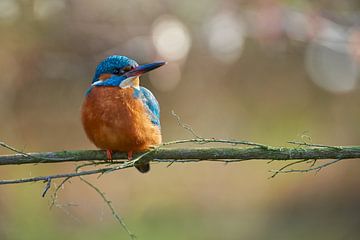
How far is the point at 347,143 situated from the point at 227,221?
213 centimetres

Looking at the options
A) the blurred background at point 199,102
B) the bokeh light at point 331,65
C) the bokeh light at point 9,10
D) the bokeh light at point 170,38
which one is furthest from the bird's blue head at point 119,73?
the bokeh light at point 331,65

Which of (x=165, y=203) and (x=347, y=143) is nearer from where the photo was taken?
(x=165, y=203)

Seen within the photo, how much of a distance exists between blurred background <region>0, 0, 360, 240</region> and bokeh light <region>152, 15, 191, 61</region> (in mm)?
18

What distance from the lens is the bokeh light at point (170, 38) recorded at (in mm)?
8172

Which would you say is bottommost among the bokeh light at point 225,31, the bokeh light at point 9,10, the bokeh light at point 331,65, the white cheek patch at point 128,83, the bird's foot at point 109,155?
the bird's foot at point 109,155

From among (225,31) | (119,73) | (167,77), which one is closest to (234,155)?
(119,73)

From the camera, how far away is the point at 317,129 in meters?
9.17

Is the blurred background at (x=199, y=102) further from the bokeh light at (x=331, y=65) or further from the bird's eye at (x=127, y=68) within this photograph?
the bird's eye at (x=127, y=68)

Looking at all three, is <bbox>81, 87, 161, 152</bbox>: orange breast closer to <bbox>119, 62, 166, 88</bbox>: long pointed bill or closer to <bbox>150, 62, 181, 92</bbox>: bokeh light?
<bbox>119, 62, 166, 88</bbox>: long pointed bill

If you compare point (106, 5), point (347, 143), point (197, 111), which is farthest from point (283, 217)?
point (106, 5)

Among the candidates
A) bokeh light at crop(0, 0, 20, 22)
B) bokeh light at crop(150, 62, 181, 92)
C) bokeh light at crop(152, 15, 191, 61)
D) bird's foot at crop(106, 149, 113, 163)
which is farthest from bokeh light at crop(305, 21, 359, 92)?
bird's foot at crop(106, 149, 113, 163)

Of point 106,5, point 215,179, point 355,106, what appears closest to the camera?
point 215,179

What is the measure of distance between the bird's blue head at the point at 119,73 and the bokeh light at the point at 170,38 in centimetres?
424

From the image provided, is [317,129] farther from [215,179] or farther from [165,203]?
[165,203]
